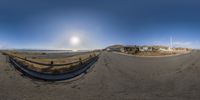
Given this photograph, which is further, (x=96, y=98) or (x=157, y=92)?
(x=157, y=92)

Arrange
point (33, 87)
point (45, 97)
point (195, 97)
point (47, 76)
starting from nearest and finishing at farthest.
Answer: point (195, 97)
point (45, 97)
point (33, 87)
point (47, 76)

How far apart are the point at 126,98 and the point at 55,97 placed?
16.3ft

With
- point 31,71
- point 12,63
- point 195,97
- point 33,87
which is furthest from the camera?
point 12,63

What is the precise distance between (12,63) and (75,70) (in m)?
10.6

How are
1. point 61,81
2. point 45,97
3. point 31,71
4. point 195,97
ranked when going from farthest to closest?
point 31,71
point 61,81
point 45,97
point 195,97

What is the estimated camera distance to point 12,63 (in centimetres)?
3919

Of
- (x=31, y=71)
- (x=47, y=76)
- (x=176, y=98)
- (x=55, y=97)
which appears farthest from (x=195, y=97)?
(x=31, y=71)

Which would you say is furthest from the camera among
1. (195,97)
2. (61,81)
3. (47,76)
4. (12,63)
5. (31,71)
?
(12,63)

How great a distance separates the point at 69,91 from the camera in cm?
2188

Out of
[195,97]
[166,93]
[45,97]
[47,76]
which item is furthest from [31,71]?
[195,97]

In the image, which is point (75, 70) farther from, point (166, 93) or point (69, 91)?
point (166, 93)

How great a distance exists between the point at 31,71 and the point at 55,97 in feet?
47.5

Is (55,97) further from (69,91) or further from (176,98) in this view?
(176,98)

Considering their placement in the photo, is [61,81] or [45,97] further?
[61,81]
